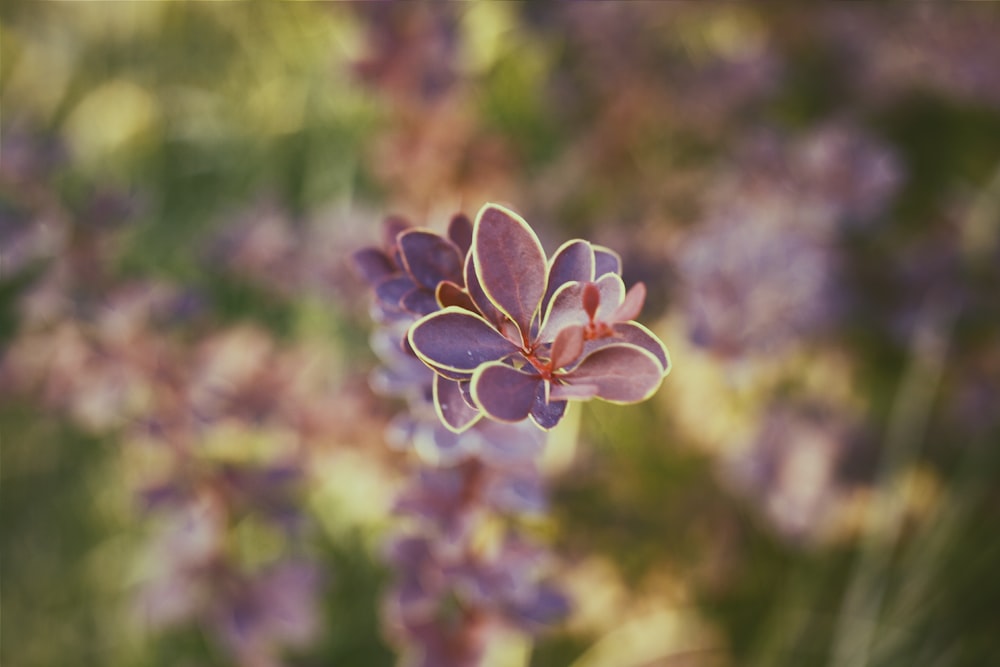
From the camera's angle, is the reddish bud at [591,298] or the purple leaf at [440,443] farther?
the purple leaf at [440,443]

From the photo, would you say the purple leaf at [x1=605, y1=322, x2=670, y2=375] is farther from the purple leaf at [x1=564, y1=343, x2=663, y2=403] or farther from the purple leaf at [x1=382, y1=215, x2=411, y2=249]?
the purple leaf at [x1=382, y1=215, x2=411, y2=249]

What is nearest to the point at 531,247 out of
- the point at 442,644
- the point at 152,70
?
the point at 442,644

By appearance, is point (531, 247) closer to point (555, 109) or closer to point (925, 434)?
point (555, 109)

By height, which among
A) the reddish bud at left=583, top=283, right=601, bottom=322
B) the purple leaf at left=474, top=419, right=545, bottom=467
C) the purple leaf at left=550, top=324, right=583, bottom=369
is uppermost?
the purple leaf at left=474, top=419, right=545, bottom=467

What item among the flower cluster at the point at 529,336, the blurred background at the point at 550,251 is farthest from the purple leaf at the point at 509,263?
the blurred background at the point at 550,251

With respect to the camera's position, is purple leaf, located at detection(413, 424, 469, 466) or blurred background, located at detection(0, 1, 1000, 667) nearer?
purple leaf, located at detection(413, 424, 469, 466)

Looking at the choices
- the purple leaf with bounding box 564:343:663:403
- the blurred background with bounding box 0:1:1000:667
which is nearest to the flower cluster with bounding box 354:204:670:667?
the purple leaf with bounding box 564:343:663:403

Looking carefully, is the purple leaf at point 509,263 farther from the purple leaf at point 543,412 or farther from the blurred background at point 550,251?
the blurred background at point 550,251

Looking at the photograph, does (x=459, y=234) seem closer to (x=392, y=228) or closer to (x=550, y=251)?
(x=392, y=228)
